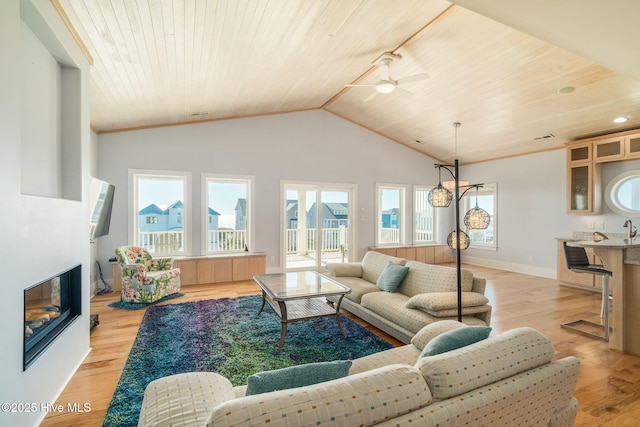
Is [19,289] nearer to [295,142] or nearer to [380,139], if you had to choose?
[295,142]

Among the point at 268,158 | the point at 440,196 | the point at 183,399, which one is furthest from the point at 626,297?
the point at 268,158

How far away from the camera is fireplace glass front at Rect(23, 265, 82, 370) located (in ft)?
6.33

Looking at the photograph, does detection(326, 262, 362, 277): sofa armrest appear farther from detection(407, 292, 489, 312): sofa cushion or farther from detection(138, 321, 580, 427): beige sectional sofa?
detection(138, 321, 580, 427): beige sectional sofa

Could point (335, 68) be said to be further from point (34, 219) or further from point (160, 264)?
point (160, 264)

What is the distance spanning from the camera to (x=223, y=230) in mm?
6035

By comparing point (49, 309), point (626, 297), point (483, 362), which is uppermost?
point (483, 362)

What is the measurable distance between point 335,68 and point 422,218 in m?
4.99

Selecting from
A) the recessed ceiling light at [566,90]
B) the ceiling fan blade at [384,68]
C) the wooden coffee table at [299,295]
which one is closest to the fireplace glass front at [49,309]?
the wooden coffee table at [299,295]

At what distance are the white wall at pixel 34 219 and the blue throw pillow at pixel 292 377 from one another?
1418 mm

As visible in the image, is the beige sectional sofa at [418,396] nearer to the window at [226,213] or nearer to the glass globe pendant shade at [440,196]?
the glass globe pendant shade at [440,196]

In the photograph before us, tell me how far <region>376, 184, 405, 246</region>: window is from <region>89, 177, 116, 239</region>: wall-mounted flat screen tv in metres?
5.47

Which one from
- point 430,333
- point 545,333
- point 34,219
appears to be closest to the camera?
point 34,219

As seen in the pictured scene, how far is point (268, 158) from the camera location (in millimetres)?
6223

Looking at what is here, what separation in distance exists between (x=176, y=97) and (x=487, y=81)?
176 inches
